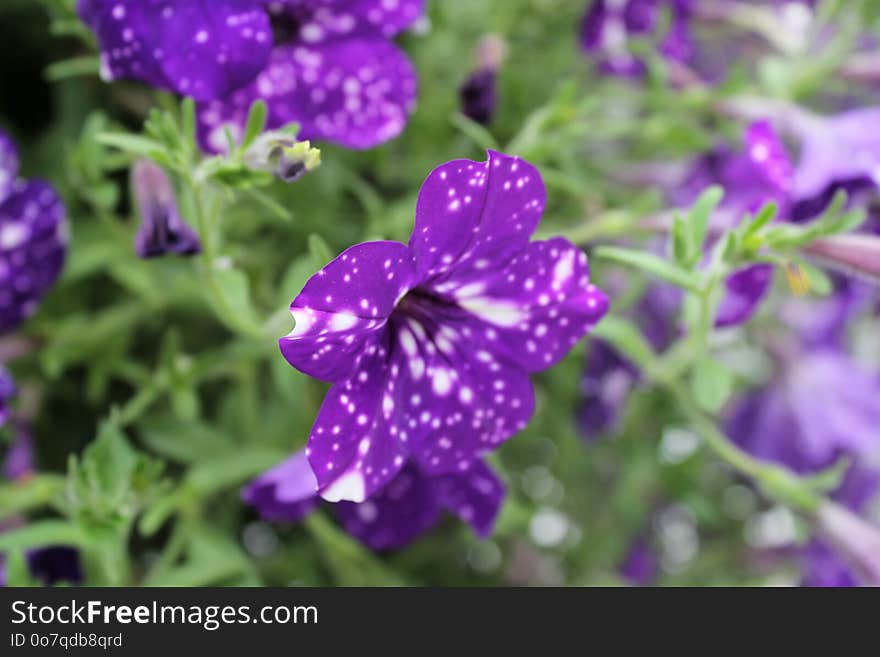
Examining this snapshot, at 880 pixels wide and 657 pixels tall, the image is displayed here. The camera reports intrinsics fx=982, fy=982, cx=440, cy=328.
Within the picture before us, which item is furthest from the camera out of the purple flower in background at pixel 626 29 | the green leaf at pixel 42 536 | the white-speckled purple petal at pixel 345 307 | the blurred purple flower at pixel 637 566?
the blurred purple flower at pixel 637 566

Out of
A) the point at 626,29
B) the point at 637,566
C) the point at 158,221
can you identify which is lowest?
the point at 637,566

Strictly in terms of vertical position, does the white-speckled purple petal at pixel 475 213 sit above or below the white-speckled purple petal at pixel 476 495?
above

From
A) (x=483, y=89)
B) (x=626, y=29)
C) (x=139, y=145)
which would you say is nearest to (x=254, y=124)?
(x=139, y=145)

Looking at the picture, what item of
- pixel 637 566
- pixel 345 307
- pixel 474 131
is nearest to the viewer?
pixel 345 307

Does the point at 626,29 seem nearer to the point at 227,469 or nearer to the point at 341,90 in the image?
the point at 341,90

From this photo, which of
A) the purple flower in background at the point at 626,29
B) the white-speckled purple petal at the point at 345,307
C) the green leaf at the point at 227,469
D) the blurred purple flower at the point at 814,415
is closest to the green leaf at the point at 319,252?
the white-speckled purple petal at the point at 345,307

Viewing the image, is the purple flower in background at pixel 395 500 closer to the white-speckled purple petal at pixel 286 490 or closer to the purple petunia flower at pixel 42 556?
the white-speckled purple petal at pixel 286 490
